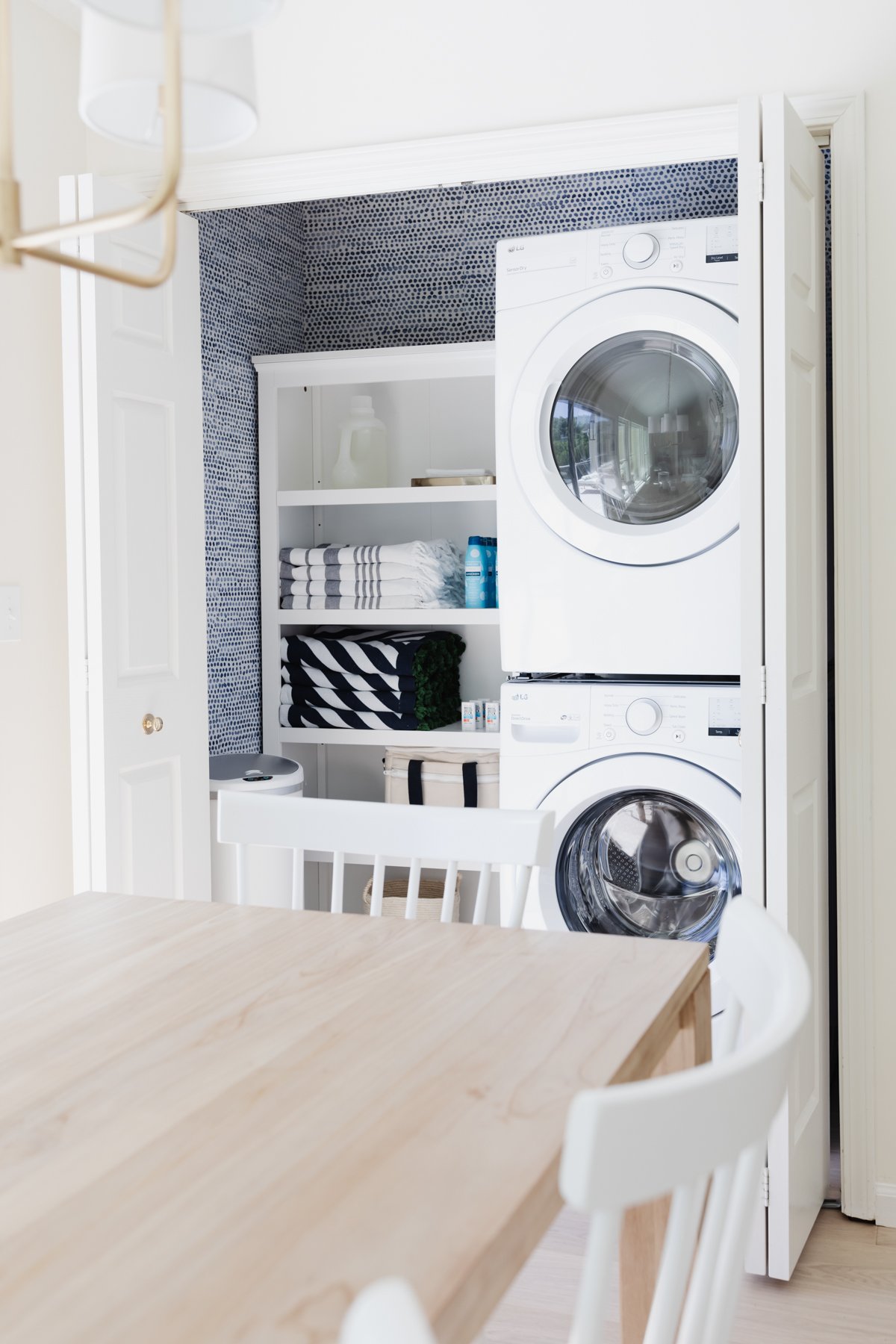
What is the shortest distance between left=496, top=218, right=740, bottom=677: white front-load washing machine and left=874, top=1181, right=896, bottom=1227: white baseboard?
1038 millimetres

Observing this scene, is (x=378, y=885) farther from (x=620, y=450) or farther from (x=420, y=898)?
(x=420, y=898)

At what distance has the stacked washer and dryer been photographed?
259 centimetres

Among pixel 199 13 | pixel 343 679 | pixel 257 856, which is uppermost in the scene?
pixel 199 13

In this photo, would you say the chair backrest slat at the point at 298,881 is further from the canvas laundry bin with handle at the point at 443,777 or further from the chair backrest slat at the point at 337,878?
the canvas laundry bin with handle at the point at 443,777

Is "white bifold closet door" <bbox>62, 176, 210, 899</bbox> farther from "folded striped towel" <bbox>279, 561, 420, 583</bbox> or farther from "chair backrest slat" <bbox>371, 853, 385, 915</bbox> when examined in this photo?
"chair backrest slat" <bbox>371, 853, 385, 915</bbox>

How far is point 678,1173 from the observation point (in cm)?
68

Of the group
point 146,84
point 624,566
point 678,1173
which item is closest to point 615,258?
point 624,566

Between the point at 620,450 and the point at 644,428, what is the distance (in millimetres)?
68

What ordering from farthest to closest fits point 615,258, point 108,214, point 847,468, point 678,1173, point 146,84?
point 615,258 → point 847,468 → point 146,84 → point 108,214 → point 678,1173

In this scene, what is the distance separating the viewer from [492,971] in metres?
1.36

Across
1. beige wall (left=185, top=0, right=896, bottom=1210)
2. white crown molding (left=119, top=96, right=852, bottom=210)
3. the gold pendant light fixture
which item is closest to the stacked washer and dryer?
white crown molding (left=119, top=96, right=852, bottom=210)

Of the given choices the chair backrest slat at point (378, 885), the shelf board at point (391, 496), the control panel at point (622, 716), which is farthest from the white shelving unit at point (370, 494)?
the chair backrest slat at point (378, 885)

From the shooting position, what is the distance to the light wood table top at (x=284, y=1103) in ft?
2.42

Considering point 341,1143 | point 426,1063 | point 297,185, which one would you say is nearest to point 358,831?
point 426,1063
